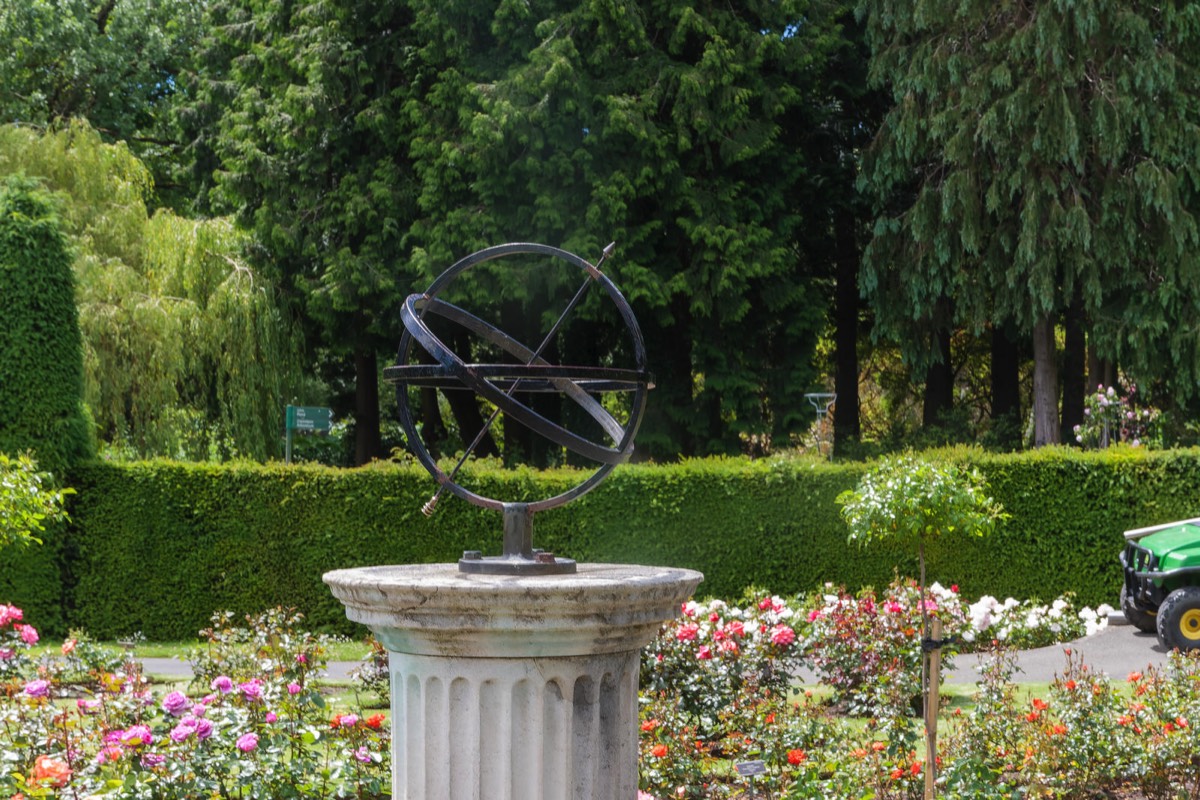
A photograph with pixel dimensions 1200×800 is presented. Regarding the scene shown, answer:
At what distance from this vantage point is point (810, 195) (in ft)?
69.7

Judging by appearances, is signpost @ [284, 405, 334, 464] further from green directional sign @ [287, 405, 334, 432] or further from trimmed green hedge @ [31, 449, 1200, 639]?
trimmed green hedge @ [31, 449, 1200, 639]

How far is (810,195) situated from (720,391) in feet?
13.8

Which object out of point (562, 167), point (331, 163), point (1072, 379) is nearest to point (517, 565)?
point (562, 167)

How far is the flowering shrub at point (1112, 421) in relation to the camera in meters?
17.0

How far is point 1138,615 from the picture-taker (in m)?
12.2

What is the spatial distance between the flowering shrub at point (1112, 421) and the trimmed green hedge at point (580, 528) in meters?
3.28

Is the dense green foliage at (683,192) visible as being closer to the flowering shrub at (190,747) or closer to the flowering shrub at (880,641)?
the flowering shrub at (880,641)

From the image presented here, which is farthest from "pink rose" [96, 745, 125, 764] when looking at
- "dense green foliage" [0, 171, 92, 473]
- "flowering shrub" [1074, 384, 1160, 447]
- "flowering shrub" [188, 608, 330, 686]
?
"flowering shrub" [1074, 384, 1160, 447]

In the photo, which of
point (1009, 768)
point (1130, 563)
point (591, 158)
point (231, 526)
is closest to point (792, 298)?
point (591, 158)

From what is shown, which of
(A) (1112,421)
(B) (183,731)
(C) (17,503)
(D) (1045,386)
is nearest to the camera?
(B) (183,731)

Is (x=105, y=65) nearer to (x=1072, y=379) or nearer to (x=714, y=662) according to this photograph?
(x=1072, y=379)

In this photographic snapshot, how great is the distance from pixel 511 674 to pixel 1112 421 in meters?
15.9

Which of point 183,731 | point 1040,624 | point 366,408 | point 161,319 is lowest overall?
Answer: point 1040,624

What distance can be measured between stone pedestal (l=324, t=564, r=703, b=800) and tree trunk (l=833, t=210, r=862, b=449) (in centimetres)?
1875
